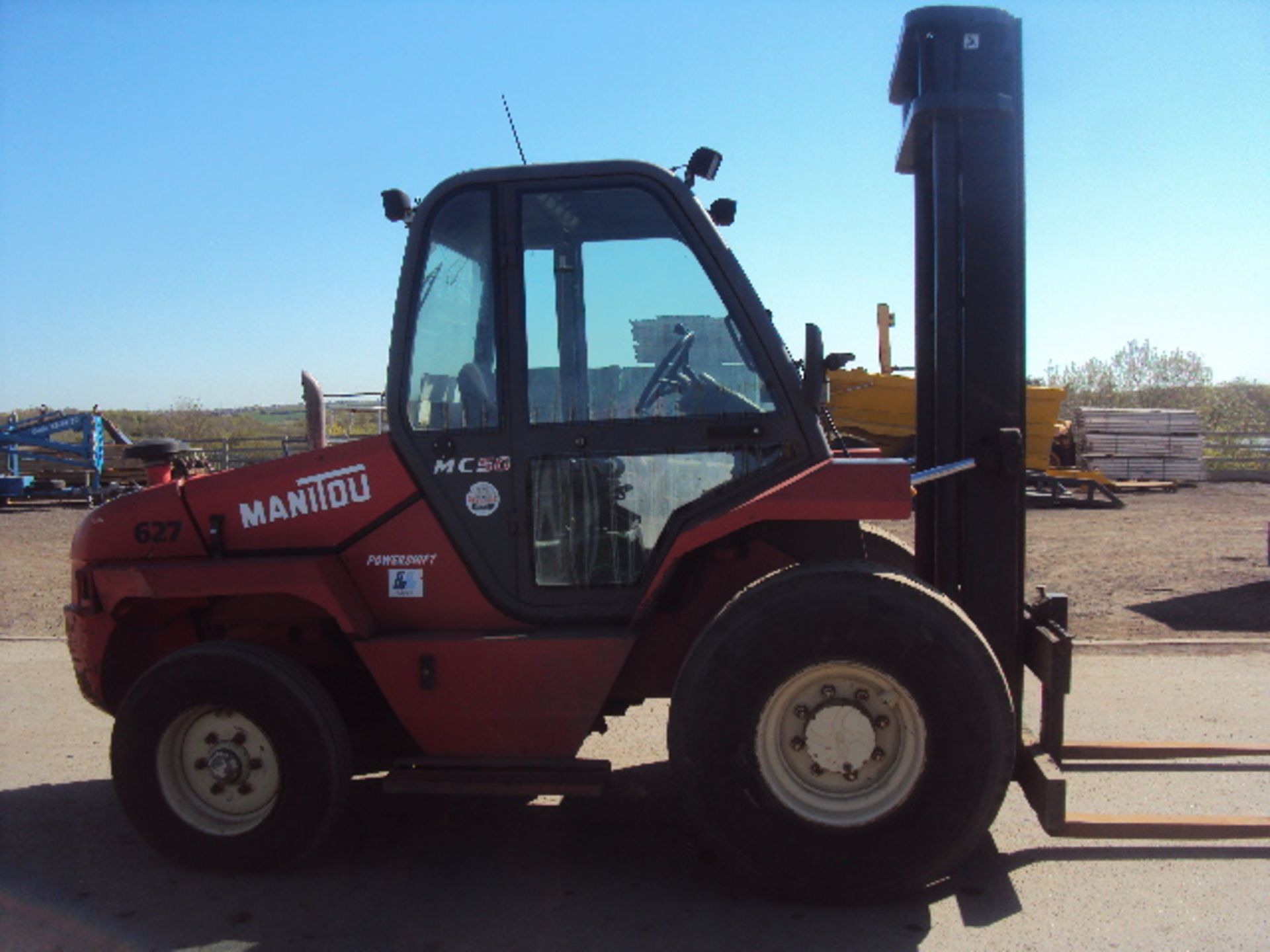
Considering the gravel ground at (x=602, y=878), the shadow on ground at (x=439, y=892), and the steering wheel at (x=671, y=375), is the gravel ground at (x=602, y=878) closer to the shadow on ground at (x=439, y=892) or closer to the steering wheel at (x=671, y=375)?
the shadow on ground at (x=439, y=892)

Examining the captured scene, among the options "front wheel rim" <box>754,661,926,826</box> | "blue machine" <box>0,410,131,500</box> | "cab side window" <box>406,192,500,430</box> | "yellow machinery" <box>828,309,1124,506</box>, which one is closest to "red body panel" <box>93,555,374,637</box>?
"cab side window" <box>406,192,500,430</box>

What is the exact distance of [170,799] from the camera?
4188 millimetres

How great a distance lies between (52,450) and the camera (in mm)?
25531

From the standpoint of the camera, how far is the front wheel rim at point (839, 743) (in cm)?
366

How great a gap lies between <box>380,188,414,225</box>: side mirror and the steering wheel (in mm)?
1252

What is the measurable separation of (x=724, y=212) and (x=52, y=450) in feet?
84.5

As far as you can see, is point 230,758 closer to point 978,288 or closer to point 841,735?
point 841,735

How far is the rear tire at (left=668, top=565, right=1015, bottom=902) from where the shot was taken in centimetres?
355

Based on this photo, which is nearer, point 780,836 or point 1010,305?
point 780,836

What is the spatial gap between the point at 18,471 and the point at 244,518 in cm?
2425

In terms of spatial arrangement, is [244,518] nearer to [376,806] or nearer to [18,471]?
[376,806]

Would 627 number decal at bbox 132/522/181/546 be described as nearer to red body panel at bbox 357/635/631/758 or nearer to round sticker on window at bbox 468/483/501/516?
red body panel at bbox 357/635/631/758

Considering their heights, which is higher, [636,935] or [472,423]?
[472,423]

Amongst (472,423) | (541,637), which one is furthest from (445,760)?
(472,423)
